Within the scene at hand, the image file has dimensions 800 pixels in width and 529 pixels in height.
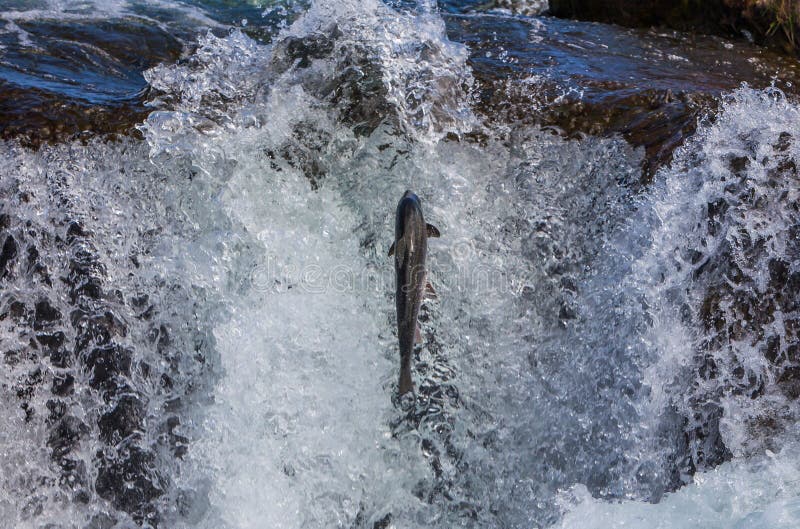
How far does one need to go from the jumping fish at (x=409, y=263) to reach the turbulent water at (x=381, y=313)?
0.66m

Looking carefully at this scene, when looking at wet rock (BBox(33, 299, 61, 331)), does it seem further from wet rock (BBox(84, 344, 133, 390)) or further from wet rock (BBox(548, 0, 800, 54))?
wet rock (BBox(548, 0, 800, 54))

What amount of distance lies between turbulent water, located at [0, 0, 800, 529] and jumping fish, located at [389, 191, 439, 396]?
0.66 m

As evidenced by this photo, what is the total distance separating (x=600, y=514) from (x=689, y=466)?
0.57 meters

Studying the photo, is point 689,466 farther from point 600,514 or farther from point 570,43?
point 570,43

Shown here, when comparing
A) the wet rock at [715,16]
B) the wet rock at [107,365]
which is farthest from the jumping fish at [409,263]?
the wet rock at [715,16]

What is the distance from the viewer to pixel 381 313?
387 centimetres

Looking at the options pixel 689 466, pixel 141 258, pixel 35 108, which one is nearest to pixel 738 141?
pixel 689 466

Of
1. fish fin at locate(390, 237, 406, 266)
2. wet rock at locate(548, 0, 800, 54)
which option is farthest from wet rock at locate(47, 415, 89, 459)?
wet rock at locate(548, 0, 800, 54)

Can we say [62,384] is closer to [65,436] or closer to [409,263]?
[65,436]

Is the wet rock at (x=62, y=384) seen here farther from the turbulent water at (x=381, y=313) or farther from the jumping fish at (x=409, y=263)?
the jumping fish at (x=409, y=263)

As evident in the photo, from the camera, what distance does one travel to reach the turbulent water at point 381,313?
3.68 metres

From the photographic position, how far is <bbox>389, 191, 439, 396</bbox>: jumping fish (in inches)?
122

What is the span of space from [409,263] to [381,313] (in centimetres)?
78

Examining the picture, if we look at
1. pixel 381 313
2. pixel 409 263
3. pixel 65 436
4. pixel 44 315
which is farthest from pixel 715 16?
pixel 65 436
